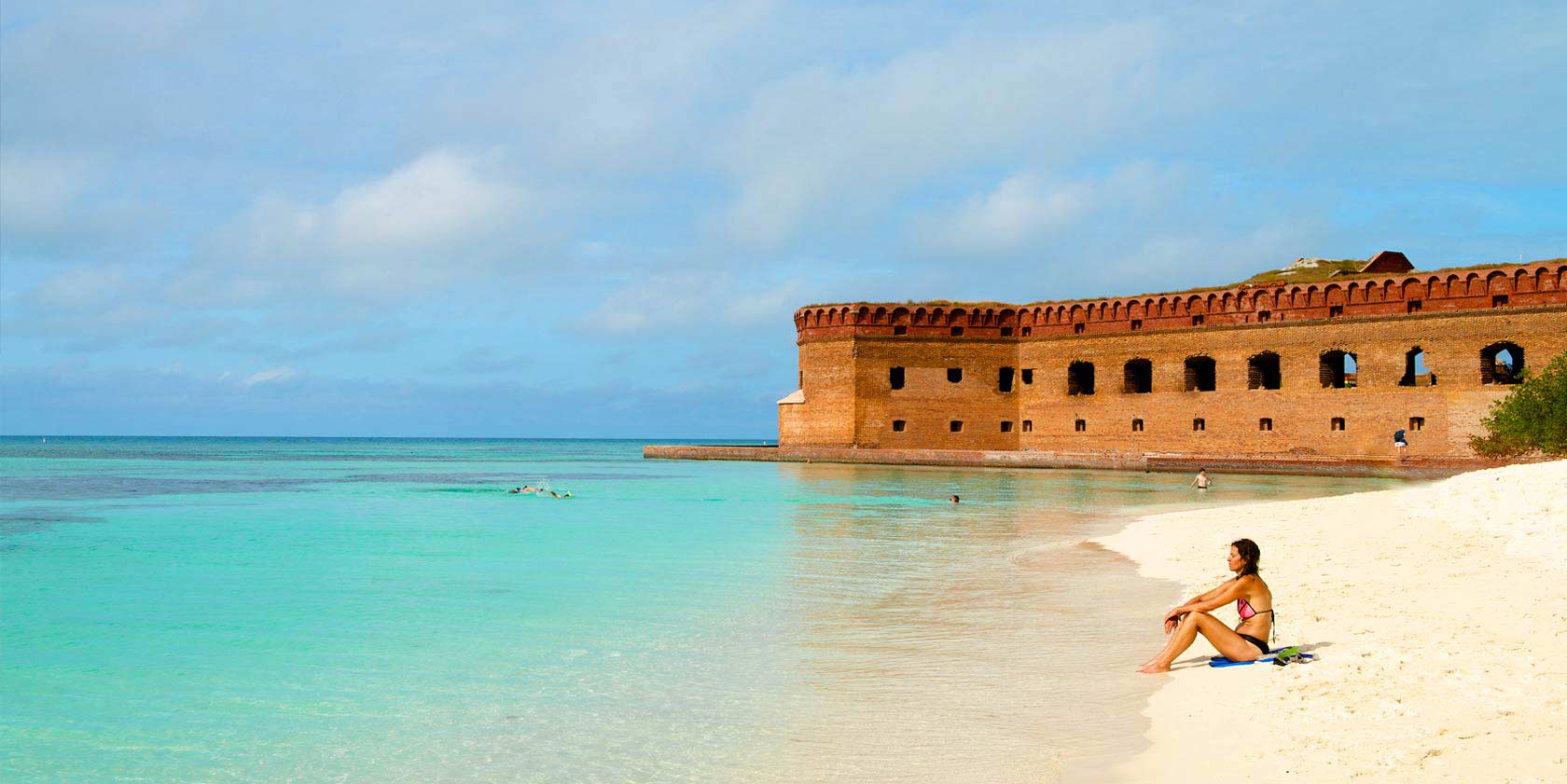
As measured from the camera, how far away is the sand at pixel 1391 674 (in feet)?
13.3

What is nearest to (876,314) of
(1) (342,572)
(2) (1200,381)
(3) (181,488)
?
(2) (1200,381)

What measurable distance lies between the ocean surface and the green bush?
43.2ft

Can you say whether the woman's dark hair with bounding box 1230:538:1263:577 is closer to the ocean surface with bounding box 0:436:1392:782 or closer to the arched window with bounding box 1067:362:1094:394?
the ocean surface with bounding box 0:436:1392:782

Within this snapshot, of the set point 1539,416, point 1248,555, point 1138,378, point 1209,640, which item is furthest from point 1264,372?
point 1209,640

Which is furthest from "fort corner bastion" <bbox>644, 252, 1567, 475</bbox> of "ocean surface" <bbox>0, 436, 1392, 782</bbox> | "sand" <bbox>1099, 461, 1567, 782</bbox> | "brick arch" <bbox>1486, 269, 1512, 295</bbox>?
"sand" <bbox>1099, 461, 1567, 782</bbox>

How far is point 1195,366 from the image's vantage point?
124ft

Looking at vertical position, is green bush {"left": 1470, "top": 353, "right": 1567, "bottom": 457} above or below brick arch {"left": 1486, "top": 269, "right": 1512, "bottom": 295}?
below

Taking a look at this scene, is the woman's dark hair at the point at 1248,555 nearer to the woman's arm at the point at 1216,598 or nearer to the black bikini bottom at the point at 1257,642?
the woman's arm at the point at 1216,598

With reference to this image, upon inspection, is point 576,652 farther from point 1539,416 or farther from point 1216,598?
point 1539,416

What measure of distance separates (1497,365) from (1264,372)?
6403 mm

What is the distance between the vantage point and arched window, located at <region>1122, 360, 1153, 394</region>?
3856 cm

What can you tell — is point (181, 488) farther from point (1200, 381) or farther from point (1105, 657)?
point (1200, 381)

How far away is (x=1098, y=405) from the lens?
38688 millimetres

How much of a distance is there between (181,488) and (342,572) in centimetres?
1965
